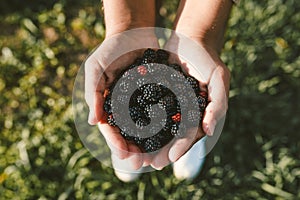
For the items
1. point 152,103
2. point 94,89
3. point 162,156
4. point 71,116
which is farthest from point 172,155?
point 71,116

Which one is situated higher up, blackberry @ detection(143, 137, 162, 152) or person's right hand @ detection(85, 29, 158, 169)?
person's right hand @ detection(85, 29, 158, 169)

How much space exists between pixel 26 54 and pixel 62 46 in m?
0.19

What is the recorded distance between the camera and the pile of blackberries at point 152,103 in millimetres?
1793

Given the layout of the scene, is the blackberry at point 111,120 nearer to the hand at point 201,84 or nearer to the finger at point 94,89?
the finger at point 94,89

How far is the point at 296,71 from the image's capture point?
2.41m

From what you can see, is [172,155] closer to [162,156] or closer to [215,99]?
[162,156]

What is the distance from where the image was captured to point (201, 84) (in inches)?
73.3

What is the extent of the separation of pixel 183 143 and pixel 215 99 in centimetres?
19

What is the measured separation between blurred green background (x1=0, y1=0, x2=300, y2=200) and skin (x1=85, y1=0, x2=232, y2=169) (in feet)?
1.33

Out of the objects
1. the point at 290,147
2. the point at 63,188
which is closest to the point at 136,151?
the point at 63,188

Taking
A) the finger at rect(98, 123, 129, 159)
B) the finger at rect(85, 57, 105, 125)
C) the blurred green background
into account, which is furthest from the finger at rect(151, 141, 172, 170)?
the blurred green background

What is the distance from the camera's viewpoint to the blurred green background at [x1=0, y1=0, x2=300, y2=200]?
7.37ft

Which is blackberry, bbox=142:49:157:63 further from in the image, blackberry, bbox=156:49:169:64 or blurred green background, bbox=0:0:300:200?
blurred green background, bbox=0:0:300:200

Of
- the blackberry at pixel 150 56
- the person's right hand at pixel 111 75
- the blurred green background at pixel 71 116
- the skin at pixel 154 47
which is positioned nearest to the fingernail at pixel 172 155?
the skin at pixel 154 47
